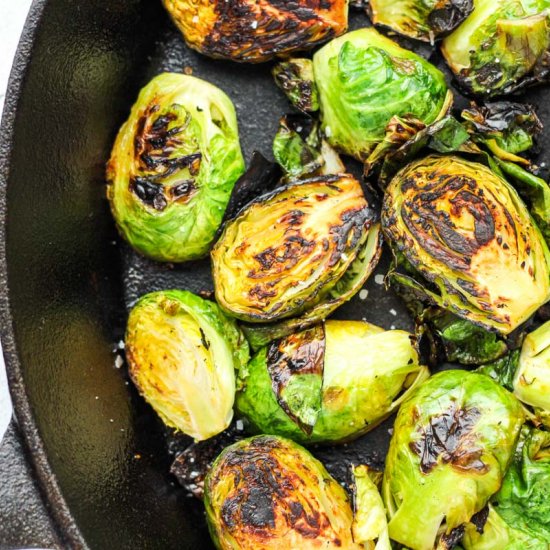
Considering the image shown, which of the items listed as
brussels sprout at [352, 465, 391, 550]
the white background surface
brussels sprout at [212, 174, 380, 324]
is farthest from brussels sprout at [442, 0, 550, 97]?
the white background surface

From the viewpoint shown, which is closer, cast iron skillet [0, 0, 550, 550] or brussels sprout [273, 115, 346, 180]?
cast iron skillet [0, 0, 550, 550]

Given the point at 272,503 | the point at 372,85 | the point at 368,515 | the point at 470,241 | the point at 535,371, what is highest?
the point at 372,85

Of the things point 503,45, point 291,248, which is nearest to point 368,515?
point 291,248

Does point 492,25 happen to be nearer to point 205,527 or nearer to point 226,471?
point 226,471

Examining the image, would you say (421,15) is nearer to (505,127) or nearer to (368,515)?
(505,127)

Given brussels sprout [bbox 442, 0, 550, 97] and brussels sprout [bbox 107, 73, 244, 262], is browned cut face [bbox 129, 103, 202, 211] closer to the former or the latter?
brussels sprout [bbox 107, 73, 244, 262]

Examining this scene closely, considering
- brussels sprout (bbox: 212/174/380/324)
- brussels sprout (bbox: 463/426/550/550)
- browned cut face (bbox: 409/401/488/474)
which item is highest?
brussels sprout (bbox: 212/174/380/324)

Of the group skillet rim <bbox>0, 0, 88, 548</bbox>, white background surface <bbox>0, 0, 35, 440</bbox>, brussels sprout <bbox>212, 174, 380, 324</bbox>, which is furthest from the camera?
white background surface <bbox>0, 0, 35, 440</bbox>

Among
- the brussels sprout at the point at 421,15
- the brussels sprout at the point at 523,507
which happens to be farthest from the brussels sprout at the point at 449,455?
the brussels sprout at the point at 421,15

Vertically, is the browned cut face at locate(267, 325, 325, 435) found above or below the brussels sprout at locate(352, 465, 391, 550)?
above
